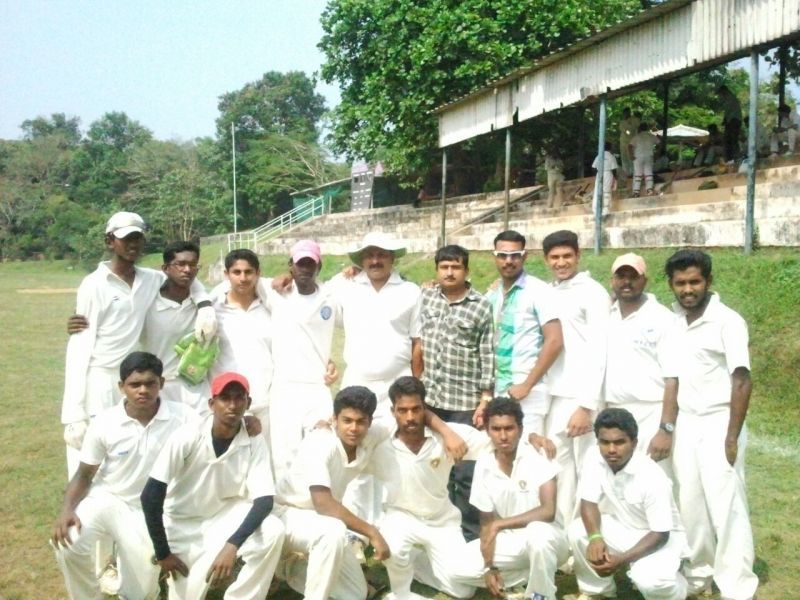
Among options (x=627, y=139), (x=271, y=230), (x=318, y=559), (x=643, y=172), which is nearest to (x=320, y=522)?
(x=318, y=559)

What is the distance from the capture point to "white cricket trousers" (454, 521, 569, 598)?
3.86 meters

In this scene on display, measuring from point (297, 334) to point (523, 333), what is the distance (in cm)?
136

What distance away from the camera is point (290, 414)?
473 centimetres

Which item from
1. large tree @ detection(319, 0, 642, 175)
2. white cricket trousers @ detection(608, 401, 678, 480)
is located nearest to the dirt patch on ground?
large tree @ detection(319, 0, 642, 175)

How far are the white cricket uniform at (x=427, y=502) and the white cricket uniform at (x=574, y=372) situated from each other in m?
0.48

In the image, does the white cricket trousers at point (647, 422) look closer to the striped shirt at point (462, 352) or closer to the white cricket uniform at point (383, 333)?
the striped shirt at point (462, 352)

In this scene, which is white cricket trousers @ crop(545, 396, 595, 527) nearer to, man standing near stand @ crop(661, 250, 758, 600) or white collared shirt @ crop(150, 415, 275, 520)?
man standing near stand @ crop(661, 250, 758, 600)

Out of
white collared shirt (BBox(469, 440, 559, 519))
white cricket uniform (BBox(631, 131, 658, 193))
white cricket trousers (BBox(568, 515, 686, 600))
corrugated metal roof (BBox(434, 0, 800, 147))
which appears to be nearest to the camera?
white cricket trousers (BBox(568, 515, 686, 600))

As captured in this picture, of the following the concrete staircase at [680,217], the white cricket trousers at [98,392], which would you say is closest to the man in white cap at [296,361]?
the white cricket trousers at [98,392]

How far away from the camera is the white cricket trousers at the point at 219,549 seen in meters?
3.73

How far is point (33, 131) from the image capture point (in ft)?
312

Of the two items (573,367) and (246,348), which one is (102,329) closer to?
(246,348)

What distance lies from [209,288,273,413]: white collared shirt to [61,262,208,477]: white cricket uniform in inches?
18.6

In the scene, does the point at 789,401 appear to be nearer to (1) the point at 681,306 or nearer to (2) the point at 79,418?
(1) the point at 681,306
